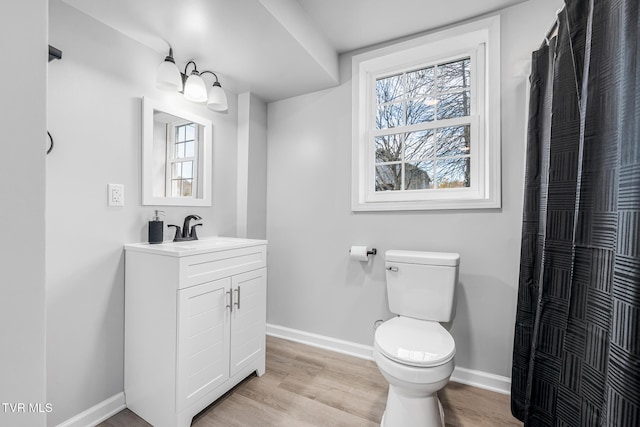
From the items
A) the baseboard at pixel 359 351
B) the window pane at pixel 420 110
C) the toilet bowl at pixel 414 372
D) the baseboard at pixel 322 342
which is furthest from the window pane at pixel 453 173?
the baseboard at pixel 322 342

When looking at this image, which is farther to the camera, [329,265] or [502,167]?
[329,265]

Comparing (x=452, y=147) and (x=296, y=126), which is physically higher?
(x=296, y=126)

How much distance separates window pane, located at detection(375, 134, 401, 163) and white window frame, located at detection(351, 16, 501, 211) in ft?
0.18

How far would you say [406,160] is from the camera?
2.09 m

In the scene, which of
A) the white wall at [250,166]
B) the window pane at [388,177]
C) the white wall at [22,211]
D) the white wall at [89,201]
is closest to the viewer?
the white wall at [22,211]

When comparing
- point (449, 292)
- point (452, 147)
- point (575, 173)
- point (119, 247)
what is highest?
point (452, 147)

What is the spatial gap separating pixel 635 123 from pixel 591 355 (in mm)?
600

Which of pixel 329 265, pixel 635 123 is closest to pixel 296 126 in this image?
pixel 329 265

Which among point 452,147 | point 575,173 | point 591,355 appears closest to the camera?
point 591,355

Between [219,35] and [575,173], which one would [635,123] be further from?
[219,35]

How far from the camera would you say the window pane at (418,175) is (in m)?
2.01

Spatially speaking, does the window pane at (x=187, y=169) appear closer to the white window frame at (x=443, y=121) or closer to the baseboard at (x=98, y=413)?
the white window frame at (x=443, y=121)

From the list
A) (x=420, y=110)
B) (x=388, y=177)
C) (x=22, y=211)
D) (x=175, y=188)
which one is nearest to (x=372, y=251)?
(x=388, y=177)

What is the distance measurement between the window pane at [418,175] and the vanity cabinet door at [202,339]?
1.46 meters
